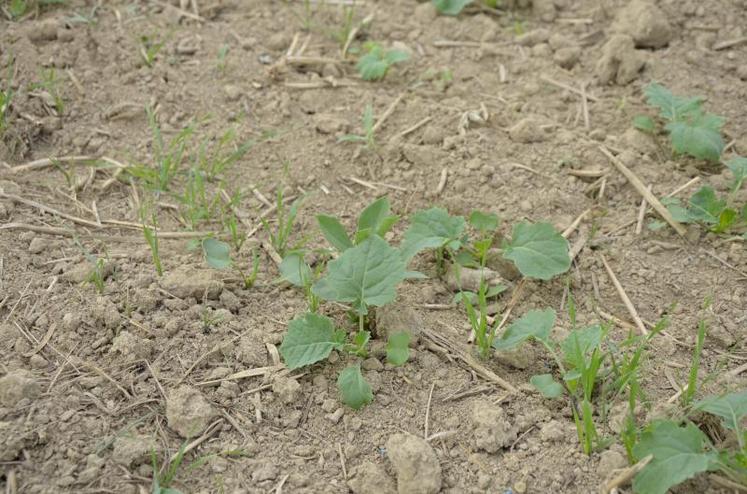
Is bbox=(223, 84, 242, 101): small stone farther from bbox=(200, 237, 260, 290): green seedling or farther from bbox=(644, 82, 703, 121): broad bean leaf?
bbox=(644, 82, 703, 121): broad bean leaf

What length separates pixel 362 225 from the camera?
7.49ft

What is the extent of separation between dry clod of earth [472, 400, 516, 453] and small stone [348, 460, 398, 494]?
0.25 metres

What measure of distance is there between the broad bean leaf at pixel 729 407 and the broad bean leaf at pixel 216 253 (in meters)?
1.35

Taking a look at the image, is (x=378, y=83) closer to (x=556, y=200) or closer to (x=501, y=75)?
(x=501, y=75)

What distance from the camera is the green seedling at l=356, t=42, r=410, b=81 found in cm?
293

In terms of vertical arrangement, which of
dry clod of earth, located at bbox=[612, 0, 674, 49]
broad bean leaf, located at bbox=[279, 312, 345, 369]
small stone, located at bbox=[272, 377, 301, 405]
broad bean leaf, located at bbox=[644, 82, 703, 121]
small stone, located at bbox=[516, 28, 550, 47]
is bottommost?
small stone, located at bbox=[272, 377, 301, 405]

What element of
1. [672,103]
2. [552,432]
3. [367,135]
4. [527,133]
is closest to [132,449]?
[552,432]

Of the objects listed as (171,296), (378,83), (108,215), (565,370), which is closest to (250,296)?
(171,296)

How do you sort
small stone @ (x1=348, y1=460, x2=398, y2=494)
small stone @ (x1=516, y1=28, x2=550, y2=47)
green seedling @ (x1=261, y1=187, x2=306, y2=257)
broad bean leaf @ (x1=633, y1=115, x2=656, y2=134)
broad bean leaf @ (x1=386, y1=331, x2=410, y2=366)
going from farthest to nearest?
small stone @ (x1=516, y1=28, x2=550, y2=47) → broad bean leaf @ (x1=633, y1=115, x2=656, y2=134) → green seedling @ (x1=261, y1=187, x2=306, y2=257) → broad bean leaf @ (x1=386, y1=331, x2=410, y2=366) → small stone @ (x1=348, y1=460, x2=398, y2=494)

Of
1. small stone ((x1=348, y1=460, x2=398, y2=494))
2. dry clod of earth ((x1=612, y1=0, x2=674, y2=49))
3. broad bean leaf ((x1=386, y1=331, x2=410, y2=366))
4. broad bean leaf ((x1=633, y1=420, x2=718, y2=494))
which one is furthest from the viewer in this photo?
dry clod of earth ((x1=612, y1=0, x2=674, y2=49))

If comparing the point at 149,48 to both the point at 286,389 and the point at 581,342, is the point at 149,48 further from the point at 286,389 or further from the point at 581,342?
the point at 581,342

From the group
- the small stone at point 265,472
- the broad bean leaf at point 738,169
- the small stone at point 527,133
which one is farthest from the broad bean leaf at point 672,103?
the small stone at point 265,472

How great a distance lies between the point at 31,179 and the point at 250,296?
93 cm

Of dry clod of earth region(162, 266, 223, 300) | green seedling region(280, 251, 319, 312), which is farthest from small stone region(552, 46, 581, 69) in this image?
dry clod of earth region(162, 266, 223, 300)
